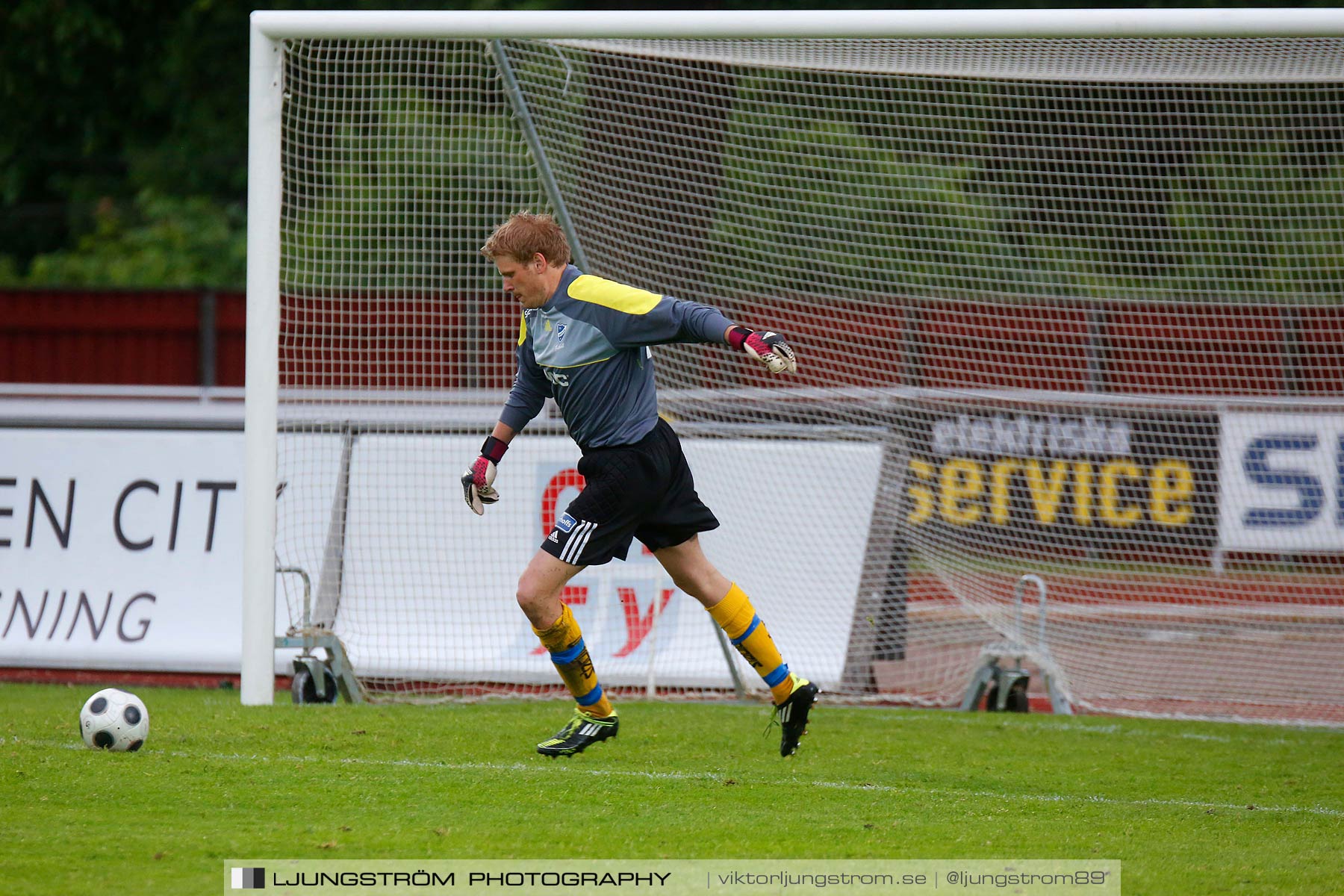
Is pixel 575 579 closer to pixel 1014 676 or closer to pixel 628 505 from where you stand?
pixel 1014 676

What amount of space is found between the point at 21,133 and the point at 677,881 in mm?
18144

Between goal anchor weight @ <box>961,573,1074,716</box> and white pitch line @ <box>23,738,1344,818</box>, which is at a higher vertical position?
goal anchor weight @ <box>961,573,1074,716</box>

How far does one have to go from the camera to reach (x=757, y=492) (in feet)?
25.8

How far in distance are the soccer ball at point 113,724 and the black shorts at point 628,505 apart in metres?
1.61

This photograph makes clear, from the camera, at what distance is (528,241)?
518 cm

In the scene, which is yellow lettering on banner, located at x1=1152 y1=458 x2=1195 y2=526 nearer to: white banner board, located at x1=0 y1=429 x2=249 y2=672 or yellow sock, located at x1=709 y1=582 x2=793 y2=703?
yellow sock, located at x1=709 y1=582 x2=793 y2=703

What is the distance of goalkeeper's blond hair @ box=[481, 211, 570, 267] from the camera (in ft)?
17.0

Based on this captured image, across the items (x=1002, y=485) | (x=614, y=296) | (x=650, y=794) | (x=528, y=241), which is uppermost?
(x=1002, y=485)

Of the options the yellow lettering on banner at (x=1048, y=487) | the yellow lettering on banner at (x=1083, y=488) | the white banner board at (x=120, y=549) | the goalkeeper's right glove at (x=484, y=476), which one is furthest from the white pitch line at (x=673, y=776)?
the yellow lettering on banner at (x=1083, y=488)

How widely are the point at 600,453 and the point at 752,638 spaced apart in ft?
3.03

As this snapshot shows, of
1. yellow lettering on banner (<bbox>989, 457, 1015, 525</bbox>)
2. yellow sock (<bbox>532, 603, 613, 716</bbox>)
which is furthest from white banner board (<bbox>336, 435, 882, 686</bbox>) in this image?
yellow sock (<bbox>532, 603, 613, 716</bbox>)

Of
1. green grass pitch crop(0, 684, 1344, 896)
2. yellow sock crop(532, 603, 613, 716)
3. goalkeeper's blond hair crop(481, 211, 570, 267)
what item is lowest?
green grass pitch crop(0, 684, 1344, 896)

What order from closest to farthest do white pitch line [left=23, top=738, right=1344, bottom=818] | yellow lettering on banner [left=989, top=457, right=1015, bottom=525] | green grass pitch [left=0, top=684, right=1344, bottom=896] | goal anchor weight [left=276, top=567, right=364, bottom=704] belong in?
green grass pitch [left=0, top=684, right=1344, bottom=896] → white pitch line [left=23, top=738, right=1344, bottom=818] → goal anchor weight [left=276, top=567, right=364, bottom=704] → yellow lettering on banner [left=989, top=457, right=1015, bottom=525]

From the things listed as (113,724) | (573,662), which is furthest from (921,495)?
(113,724)
